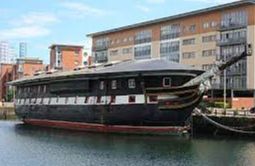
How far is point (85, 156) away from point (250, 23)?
224 feet

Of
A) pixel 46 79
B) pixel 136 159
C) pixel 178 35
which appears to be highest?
pixel 178 35

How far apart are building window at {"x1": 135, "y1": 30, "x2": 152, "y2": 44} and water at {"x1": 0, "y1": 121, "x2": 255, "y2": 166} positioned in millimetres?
70679

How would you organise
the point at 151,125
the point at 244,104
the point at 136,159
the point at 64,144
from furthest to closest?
1. the point at 244,104
2. the point at 151,125
3. the point at 64,144
4. the point at 136,159

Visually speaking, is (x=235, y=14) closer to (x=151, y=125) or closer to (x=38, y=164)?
(x=151, y=125)

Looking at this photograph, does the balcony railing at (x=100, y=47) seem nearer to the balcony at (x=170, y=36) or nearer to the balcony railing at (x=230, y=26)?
the balcony at (x=170, y=36)

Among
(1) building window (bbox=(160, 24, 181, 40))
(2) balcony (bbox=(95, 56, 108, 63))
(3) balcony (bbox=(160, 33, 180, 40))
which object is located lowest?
(2) balcony (bbox=(95, 56, 108, 63))

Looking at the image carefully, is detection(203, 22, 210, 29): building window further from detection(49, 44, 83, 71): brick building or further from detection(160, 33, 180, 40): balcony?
detection(49, 44, 83, 71): brick building

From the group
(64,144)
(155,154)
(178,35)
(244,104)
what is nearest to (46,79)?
(64,144)

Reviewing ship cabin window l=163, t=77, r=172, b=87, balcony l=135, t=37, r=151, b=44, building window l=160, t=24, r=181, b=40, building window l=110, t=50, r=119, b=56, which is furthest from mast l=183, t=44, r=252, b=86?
building window l=110, t=50, r=119, b=56

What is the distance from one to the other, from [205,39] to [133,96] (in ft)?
186

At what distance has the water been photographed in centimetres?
3556

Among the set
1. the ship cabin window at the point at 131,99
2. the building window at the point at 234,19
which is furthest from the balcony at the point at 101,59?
the ship cabin window at the point at 131,99

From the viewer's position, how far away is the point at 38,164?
33719 mm

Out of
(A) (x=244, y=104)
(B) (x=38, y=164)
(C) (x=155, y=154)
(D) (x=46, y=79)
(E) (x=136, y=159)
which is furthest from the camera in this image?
(A) (x=244, y=104)
